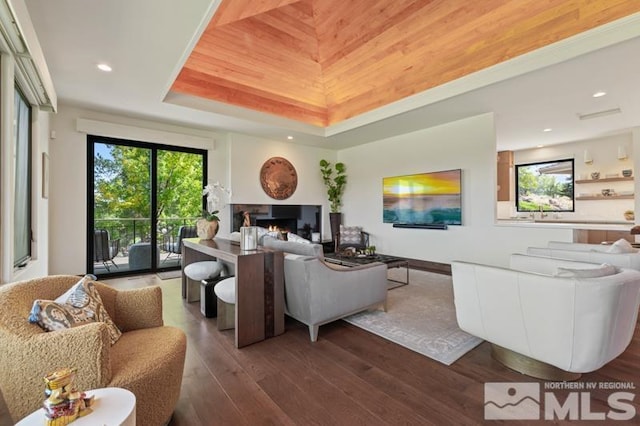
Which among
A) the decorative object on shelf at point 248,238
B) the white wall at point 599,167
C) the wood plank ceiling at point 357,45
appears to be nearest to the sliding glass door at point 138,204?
the wood plank ceiling at point 357,45

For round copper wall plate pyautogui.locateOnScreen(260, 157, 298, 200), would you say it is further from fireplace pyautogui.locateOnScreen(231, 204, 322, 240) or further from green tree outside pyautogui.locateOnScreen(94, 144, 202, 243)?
green tree outside pyautogui.locateOnScreen(94, 144, 202, 243)

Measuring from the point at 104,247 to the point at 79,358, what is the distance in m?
4.41

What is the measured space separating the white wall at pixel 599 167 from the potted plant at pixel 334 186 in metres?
5.01

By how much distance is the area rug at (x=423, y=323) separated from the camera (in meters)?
2.42

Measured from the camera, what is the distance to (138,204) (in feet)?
16.5

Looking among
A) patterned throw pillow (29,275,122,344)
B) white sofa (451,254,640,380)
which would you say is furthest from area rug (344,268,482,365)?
patterned throw pillow (29,275,122,344)

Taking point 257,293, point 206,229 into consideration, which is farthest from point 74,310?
point 206,229

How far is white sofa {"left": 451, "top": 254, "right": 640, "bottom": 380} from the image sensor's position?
1686mm

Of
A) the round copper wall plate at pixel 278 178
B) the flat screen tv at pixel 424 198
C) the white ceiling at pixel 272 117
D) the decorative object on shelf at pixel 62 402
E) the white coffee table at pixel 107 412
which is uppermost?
the white ceiling at pixel 272 117

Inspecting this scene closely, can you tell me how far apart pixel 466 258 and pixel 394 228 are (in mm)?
1606

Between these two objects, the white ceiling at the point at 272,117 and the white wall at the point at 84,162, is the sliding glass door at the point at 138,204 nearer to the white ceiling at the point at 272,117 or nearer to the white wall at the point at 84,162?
the white wall at the point at 84,162

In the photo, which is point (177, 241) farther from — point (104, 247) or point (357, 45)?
point (357, 45)

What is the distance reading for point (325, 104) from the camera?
614 centimetres

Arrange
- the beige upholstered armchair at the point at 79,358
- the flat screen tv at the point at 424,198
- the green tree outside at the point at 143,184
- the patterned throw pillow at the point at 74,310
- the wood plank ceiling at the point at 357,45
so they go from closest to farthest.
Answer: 1. the beige upholstered armchair at the point at 79,358
2. the patterned throw pillow at the point at 74,310
3. the wood plank ceiling at the point at 357,45
4. the green tree outside at the point at 143,184
5. the flat screen tv at the point at 424,198
